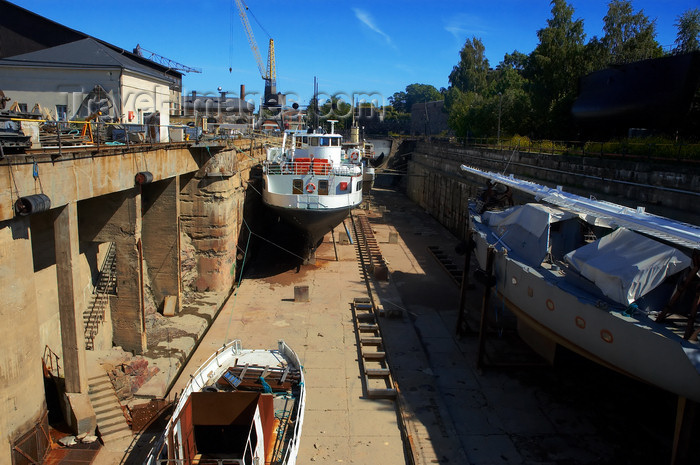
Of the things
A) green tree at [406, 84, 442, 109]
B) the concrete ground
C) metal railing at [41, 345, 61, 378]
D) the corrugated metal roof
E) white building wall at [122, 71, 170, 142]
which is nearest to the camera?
the concrete ground

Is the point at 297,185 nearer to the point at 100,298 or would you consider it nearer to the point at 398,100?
the point at 100,298

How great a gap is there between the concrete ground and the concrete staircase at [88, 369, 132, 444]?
321 mm

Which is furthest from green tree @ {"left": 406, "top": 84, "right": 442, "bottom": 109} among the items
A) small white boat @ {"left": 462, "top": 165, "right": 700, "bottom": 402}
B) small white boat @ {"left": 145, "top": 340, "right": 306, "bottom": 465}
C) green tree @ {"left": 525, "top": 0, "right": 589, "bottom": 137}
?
small white boat @ {"left": 145, "top": 340, "right": 306, "bottom": 465}

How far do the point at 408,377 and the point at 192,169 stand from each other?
9258 millimetres

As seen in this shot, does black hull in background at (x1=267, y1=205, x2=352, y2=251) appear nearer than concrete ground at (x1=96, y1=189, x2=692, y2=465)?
No

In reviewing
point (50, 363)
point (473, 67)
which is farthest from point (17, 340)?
point (473, 67)

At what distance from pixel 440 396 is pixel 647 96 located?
18155 millimetres

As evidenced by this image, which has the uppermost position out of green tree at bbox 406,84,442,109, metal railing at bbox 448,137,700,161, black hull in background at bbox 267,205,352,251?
green tree at bbox 406,84,442,109

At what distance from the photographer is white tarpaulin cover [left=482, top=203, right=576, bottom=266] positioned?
10.5 metres

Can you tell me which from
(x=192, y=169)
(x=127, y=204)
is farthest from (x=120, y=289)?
(x=192, y=169)

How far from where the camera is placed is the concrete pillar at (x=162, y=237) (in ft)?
45.5

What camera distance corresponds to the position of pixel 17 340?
7.34 m

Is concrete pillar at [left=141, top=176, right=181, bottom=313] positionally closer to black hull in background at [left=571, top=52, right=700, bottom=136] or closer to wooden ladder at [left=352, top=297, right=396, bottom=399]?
wooden ladder at [left=352, top=297, right=396, bottom=399]

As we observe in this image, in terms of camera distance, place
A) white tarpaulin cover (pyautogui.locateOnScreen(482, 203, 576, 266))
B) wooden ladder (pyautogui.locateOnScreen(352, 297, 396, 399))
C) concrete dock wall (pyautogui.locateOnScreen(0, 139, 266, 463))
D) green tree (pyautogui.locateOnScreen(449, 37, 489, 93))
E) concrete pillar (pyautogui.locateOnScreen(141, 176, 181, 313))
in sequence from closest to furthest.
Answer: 1. concrete dock wall (pyautogui.locateOnScreen(0, 139, 266, 463))
2. white tarpaulin cover (pyautogui.locateOnScreen(482, 203, 576, 266))
3. wooden ladder (pyautogui.locateOnScreen(352, 297, 396, 399))
4. concrete pillar (pyautogui.locateOnScreen(141, 176, 181, 313))
5. green tree (pyautogui.locateOnScreen(449, 37, 489, 93))
